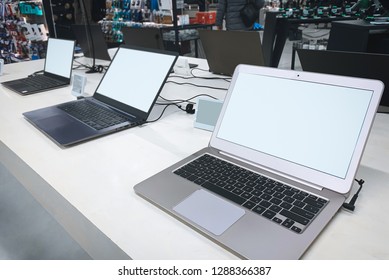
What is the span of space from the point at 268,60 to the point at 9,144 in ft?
3.39

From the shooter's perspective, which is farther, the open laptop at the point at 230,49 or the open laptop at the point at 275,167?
the open laptop at the point at 230,49

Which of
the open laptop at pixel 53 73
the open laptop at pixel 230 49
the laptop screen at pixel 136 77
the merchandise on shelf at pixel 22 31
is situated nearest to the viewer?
the laptop screen at pixel 136 77

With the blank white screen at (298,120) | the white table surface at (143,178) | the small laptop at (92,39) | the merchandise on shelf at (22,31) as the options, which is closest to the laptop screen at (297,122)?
the blank white screen at (298,120)

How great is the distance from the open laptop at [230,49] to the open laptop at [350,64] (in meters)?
0.30

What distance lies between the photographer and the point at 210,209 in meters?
0.54

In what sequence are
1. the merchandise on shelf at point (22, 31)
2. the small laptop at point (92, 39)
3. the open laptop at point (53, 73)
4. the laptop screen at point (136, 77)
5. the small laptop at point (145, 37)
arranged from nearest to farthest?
the laptop screen at point (136, 77)
the open laptop at point (53, 73)
the small laptop at point (145, 37)
the small laptop at point (92, 39)
the merchandise on shelf at point (22, 31)

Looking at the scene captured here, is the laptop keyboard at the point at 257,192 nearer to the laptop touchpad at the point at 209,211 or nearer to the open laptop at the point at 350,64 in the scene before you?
the laptop touchpad at the point at 209,211

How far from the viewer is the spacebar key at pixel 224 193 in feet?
1.81

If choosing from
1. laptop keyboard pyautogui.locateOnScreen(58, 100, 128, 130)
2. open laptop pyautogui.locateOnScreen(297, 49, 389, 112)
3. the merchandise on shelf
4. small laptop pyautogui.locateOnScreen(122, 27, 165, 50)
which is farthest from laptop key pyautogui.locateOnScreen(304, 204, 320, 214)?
the merchandise on shelf

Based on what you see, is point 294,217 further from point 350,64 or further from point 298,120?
point 350,64

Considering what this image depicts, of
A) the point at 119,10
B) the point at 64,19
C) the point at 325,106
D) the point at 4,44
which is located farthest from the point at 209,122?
the point at 4,44

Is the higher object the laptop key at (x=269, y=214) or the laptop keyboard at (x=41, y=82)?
the laptop key at (x=269, y=214)

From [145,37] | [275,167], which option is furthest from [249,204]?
[145,37]

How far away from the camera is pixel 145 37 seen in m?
1.67
